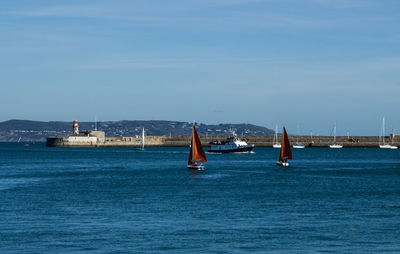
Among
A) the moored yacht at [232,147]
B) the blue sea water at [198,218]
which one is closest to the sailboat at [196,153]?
the blue sea water at [198,218]

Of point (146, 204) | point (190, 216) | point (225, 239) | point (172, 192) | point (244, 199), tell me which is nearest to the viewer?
point (225, 239)

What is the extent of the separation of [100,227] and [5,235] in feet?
17.4

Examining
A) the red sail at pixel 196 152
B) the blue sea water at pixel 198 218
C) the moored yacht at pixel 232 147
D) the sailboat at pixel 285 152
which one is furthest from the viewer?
the moored yacht at pixel 232 147

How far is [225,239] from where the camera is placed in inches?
1348

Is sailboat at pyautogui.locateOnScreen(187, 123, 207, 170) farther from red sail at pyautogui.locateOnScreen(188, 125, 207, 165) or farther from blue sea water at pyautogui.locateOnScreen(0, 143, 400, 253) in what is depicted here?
blue sea water at pyautogui.locateOnScreen(0, 143, 400, 253)

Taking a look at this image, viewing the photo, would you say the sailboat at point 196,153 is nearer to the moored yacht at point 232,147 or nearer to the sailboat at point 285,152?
the sailboat at point 285,152

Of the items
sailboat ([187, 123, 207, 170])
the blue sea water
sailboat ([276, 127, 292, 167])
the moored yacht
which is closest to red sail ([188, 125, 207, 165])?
sailboat ([187, 123, 207, 170])

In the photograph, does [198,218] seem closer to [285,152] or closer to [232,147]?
[285,152]

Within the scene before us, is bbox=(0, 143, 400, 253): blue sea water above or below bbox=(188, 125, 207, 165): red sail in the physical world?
below

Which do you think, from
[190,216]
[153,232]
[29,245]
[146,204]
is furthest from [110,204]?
[29,245]

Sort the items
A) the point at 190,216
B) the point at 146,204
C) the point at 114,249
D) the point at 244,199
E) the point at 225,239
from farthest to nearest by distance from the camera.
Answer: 1. the point at 244,199
2. the point at 146,204
3. the point at 190,216
4. the point at 225,239
5. the point at 114,249

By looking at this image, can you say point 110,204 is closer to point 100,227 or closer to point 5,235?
point 100,227

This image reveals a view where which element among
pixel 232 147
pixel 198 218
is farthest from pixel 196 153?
pixel 232 147

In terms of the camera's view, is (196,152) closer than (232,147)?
Yes
